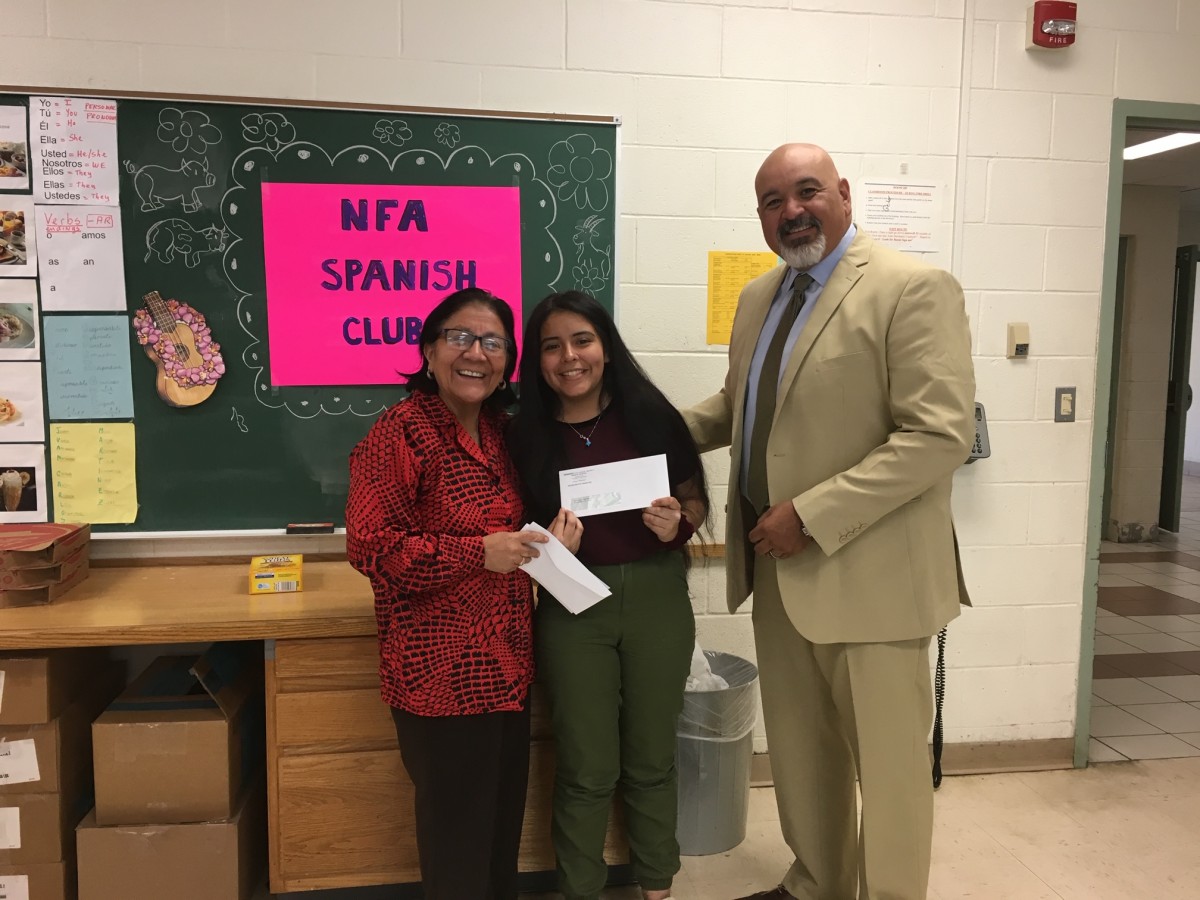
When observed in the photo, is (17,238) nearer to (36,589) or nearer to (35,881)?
(36,589)

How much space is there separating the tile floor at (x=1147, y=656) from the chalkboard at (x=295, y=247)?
107 inches

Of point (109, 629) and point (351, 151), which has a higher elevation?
point (351, 151)

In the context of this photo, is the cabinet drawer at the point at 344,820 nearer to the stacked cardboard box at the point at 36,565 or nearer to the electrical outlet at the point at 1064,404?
the stacked cardboard box at the point at 36,565

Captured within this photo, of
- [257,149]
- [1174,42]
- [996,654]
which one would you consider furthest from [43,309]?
[1174,42]

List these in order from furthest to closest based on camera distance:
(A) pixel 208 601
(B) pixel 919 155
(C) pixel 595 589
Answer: (B) pixel 919 155 → (A) pixel 208 601 → (C) pixel 595 589

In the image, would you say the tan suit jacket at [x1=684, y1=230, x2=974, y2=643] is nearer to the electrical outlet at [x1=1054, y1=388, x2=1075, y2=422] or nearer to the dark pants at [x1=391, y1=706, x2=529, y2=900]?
the dark pants at [x1=391, y1=706, x2=529, y2=900]

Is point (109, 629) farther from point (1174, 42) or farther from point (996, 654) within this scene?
point (1174, 42)

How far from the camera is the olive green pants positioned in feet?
5.83

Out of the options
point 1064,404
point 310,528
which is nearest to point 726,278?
point 1064,404

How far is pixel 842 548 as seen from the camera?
69.1 inches

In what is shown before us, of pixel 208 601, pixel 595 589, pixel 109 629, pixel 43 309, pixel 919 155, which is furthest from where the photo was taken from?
pixel 919 155

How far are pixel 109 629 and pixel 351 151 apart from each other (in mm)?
1415

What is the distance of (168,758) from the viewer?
194cm

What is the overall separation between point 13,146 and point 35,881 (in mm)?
1892
